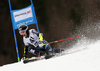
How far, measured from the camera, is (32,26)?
753cm

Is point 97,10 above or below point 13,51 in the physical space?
above

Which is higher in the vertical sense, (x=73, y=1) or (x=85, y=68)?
(x=73, y=1)

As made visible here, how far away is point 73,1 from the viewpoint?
25.0ft

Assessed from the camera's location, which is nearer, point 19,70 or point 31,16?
point 19,70

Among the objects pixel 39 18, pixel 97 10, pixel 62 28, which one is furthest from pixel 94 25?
pixel 39 18

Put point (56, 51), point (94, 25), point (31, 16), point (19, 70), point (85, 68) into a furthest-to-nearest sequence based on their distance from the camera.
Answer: point (94, 25) < point (31, 16) < point (56, 51) < point (19, 70) < point (85, 68)

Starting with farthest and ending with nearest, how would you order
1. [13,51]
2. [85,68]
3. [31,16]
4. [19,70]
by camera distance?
[13,51] < [31,16] < [19,70] < [85,68]

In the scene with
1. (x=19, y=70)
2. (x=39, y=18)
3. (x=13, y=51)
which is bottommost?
(x=13, y=51)

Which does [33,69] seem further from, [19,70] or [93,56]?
[93,56]

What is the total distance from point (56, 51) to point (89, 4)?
14.2 ft

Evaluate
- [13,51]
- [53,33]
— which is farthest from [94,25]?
[13,51]

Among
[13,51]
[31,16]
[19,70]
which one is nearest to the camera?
[19,70]

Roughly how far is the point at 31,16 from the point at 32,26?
2.60 m

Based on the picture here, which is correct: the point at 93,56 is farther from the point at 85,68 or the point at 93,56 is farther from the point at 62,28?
the point at 62,28
